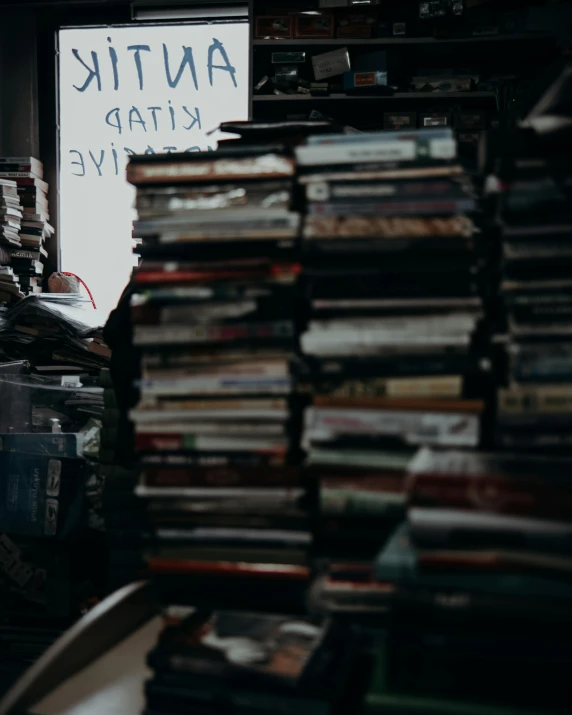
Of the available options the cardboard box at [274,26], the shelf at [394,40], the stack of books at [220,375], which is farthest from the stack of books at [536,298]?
the cardboard box at [274,26]

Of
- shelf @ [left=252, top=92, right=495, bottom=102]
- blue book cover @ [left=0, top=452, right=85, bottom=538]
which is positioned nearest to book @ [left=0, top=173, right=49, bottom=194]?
shelf @ [left=252, top=92, right=495, bottom=102]

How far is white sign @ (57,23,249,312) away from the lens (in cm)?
392

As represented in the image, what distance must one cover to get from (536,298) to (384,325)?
17 cm

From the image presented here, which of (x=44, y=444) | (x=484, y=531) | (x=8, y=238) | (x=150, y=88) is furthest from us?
(x=150, y=88)

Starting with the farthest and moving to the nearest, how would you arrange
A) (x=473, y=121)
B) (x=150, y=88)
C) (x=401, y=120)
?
(x=150, y=88) < (x=401, y=120) < (x=473, y=121)

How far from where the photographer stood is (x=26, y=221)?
12.4 feet

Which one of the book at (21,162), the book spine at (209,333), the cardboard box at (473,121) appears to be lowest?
the book spine at (209,333)

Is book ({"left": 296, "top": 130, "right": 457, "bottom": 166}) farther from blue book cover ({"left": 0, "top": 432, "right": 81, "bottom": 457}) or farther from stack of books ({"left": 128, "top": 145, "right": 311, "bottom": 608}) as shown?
blue book cover ({"left": 0, "top": 432, "right": 81, "bottom": 457})

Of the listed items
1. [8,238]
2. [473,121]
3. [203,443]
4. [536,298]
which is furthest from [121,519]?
[473,121]

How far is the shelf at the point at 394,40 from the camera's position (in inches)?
121

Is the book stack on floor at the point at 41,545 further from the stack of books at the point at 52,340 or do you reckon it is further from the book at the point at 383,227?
the book at the point at 383,227

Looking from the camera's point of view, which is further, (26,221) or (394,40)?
(26,221)

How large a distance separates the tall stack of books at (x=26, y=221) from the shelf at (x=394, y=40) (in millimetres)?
1336

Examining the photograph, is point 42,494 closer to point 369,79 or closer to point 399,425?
point 399,425
